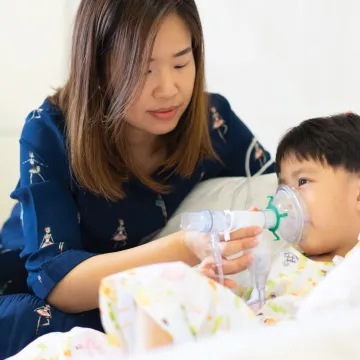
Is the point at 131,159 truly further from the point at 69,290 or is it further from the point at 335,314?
the point at 335,314

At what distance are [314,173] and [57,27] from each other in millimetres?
1198

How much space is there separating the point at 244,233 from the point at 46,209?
46 centimetres

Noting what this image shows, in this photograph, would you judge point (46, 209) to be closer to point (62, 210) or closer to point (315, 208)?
point (62, 210)

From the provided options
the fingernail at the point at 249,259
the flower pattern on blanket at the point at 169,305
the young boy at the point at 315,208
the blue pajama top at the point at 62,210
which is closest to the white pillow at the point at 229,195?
the blue pajama top at the point at 62,210

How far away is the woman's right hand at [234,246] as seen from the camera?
1.08 m

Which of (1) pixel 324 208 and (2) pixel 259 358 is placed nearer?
(2) pixel 259 358

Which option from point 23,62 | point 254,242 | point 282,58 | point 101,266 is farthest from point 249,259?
point 23,62

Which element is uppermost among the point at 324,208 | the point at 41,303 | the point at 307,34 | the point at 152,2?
the point at 152,2

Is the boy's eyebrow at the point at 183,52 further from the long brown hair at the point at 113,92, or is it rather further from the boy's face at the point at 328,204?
the boy's face at the point at 328,204

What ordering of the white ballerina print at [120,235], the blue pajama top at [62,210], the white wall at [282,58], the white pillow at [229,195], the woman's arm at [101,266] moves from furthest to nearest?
the white wall at [282,58]
the white pillow at [229,195]
the white ballerina print at [120,235]
the blue pajama top at [62,210]
the woman's arm at [101,266]

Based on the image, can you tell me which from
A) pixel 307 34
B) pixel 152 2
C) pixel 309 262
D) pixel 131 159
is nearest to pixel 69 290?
pixel 131 159

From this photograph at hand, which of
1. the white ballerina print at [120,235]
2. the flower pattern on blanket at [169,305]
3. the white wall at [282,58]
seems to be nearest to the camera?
the flower pattern on blanket at [169,305]

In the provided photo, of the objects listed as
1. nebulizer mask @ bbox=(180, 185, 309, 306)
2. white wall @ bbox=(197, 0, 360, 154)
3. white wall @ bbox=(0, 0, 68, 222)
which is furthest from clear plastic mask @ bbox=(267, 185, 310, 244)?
white wall @ bbox=(0, 0, 68, 222)

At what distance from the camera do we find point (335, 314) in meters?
0.74
